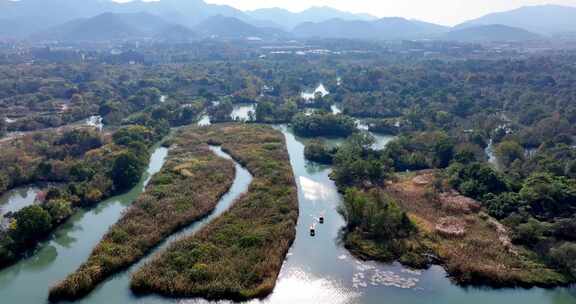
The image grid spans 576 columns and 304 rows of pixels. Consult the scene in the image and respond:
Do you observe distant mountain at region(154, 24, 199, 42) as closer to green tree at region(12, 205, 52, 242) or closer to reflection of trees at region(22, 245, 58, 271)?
green tree at region(12, 205, 52, 242)

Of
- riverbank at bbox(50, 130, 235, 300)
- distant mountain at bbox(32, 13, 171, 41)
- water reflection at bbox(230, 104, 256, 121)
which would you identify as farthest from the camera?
distant mountain at bbox(32, 13, 171, 41)

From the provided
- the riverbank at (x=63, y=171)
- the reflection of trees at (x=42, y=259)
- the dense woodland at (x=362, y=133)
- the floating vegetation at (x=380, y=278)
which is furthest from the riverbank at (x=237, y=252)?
the riverbank at (x=63, y=171)

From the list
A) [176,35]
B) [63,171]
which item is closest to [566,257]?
[63,171]

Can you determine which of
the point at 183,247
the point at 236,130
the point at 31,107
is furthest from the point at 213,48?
the point at 183,247

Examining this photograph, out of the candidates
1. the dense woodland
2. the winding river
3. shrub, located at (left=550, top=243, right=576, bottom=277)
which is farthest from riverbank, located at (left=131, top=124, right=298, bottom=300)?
shrub, located at (left=550, top=243, right=576, bottom=277)

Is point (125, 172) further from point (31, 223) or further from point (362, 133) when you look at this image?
point (362, 133)
